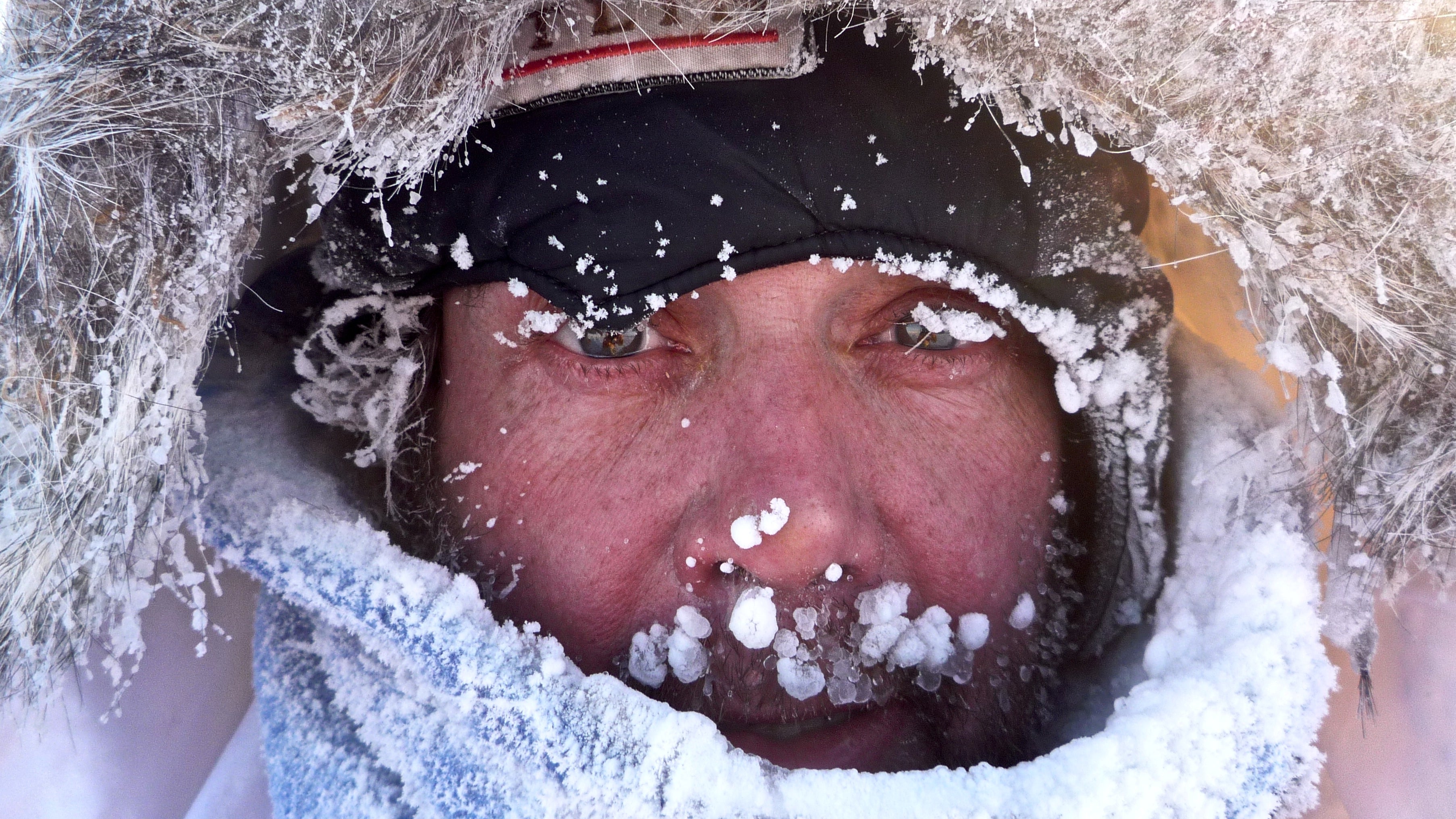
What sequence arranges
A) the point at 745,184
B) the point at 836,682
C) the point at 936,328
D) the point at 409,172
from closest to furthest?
1. the point at 409,172
2. the point at 745,184
3. the point at 836,682
4. the point at 936,328

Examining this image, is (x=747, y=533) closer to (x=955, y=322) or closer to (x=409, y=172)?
(x=955, y=322)

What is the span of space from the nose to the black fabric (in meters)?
0.19

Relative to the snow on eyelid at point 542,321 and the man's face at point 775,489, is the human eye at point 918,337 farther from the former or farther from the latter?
the snow on eyelid at point 542,321

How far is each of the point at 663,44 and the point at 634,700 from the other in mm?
713

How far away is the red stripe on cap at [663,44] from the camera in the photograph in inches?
36.4

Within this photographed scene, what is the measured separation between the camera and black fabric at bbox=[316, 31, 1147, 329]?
3.26 feet

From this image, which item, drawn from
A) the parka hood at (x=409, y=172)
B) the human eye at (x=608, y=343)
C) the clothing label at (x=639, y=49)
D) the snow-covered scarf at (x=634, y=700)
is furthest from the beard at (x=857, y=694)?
the clothing label at (x=639, y=49)

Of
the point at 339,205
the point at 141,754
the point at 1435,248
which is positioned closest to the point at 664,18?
the point at 339,205

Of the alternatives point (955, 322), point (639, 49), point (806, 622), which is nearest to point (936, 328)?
point (955, 322)

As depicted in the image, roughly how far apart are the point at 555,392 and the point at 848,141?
0.53 m

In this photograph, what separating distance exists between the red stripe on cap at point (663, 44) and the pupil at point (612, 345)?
1.34ft

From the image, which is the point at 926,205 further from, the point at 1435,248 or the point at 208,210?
the point at 208,210

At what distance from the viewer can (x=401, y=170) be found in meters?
0.96

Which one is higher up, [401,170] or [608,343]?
[401,170]
